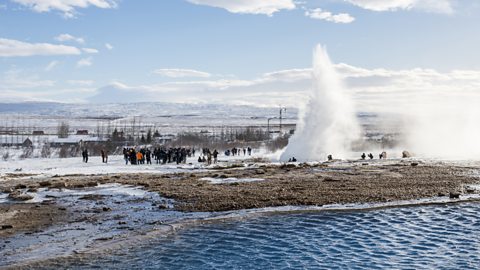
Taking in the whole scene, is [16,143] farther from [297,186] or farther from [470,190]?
[470,190]

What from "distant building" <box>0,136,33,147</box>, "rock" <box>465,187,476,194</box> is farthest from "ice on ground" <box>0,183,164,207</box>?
"distant building" <box>0,136,33,147</box>

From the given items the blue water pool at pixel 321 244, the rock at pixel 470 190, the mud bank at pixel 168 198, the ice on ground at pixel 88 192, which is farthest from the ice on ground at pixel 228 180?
the rock at pixel 470 190

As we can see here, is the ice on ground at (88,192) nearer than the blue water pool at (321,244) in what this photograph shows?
No

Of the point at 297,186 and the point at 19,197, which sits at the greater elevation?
the point at 297,186

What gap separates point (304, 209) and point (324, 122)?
1613 inches

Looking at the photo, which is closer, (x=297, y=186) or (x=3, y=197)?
(x=3, y=197)

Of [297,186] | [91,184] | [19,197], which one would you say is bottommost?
[19,197]

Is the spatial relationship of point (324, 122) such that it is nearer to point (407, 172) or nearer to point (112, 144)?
point (407, 172)

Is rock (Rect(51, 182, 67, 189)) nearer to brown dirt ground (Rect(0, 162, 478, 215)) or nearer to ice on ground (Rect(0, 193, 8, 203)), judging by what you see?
brown dirt ground (Rect(0, 162, 478, 215))

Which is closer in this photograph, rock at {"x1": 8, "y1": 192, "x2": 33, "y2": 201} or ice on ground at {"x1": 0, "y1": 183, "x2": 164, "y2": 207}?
rock at {"x1": 8, "y1": 192, "x2": 33, "y2": 201}

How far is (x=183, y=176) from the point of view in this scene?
38.5 metres

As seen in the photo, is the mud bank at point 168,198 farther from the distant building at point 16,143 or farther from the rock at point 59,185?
the distant building at point 16,143

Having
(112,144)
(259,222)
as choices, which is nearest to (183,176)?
(259,222)

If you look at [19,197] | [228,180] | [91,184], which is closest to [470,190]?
[228,180]
